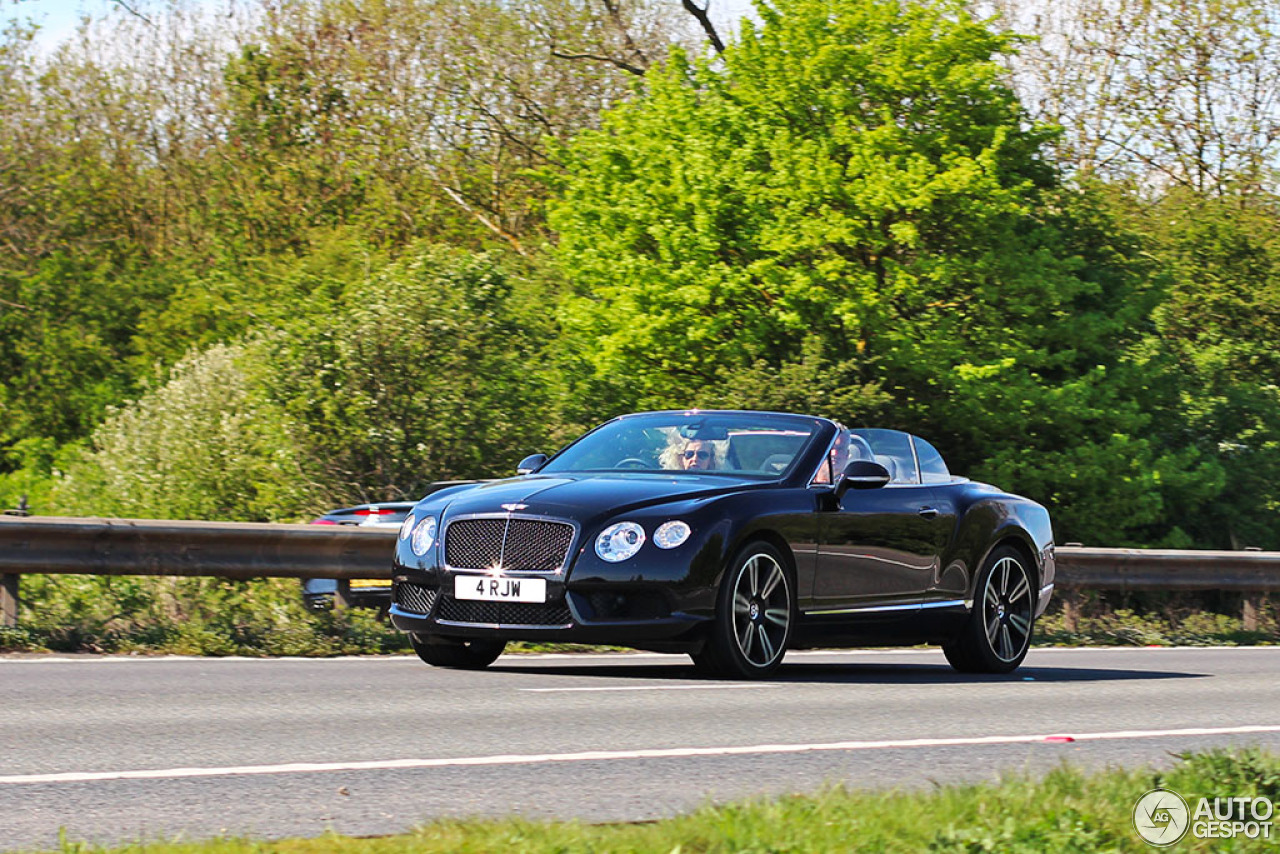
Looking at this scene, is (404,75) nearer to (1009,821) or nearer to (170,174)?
(170,174)

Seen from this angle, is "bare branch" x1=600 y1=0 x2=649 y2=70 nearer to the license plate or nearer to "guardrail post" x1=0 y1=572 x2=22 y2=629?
"guardrail post" x1=0 y1=572 x2=22 y2=629

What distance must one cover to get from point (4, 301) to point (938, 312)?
1883 centimetres

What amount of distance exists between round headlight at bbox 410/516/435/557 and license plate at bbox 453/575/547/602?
34cm

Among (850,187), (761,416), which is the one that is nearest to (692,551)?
(761,416)

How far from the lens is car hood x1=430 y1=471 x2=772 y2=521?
32.7 feet

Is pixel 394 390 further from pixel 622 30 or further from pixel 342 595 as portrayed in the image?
pixel 622 30

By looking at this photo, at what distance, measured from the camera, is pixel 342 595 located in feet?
48.1

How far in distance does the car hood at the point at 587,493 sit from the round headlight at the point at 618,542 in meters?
0.10

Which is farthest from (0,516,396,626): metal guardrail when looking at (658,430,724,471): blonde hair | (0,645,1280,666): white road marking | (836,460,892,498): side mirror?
(836,460,892,498): side mirror

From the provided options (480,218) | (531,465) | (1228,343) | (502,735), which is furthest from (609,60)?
(502,735)

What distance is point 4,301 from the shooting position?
37.4 m

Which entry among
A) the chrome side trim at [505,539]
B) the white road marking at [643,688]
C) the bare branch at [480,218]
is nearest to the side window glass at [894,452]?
the white road marking at [643,688]

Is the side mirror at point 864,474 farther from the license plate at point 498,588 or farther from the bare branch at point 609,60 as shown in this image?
the bare branch at point 609,60

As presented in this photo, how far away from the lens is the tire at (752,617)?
10094 mm
